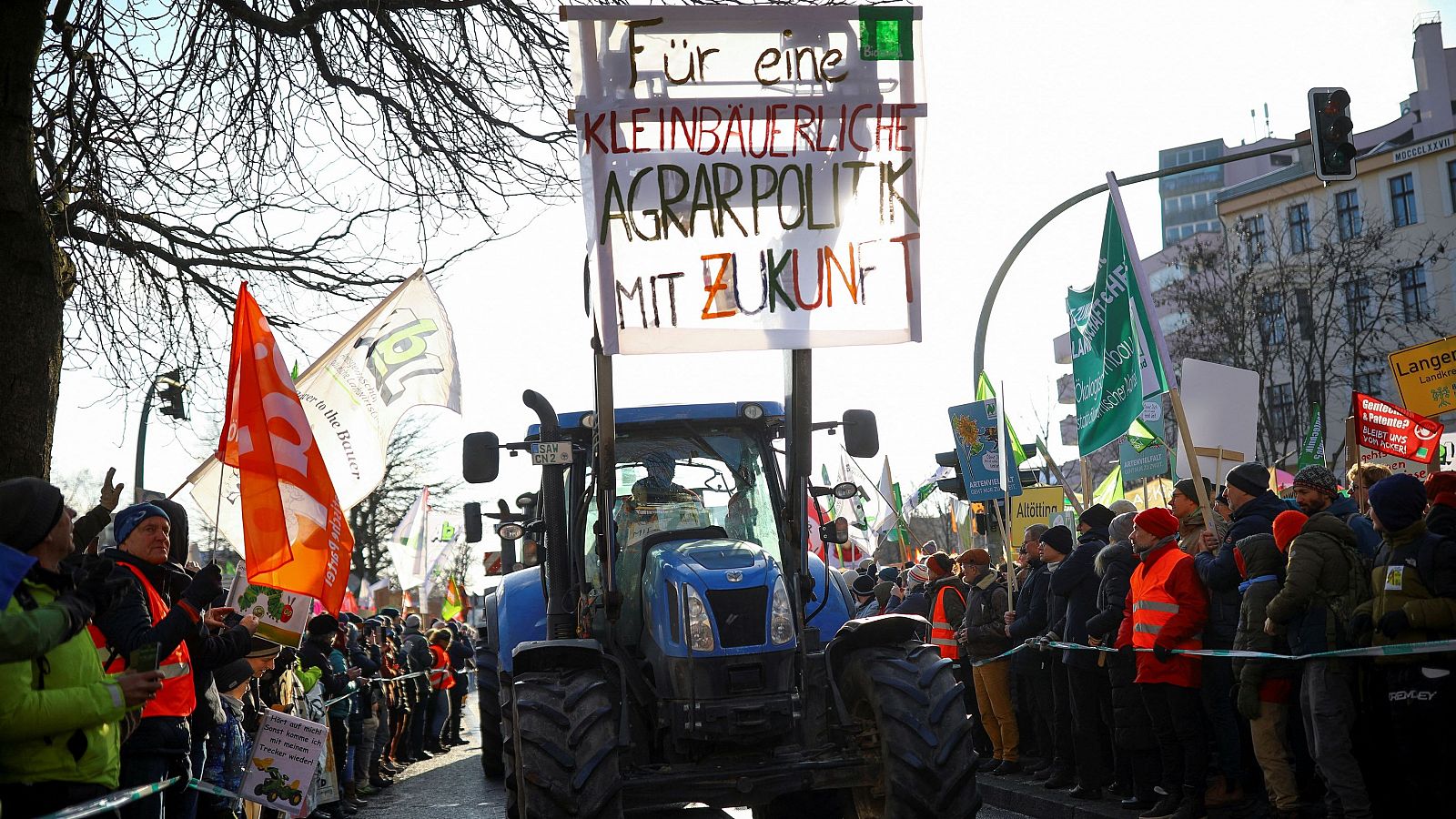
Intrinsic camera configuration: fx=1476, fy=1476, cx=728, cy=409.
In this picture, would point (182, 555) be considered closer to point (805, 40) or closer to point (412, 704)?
point (805, 40)

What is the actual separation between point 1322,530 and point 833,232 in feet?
10.3

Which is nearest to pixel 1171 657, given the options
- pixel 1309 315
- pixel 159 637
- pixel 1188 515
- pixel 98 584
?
pixel 1188 515

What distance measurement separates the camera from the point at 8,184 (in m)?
7.09

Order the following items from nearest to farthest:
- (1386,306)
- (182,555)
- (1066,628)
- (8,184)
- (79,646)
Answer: (79,646) < (8,184) < (182,555) < (1066,628) < (1386,306)

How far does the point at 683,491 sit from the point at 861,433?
1.15 meters

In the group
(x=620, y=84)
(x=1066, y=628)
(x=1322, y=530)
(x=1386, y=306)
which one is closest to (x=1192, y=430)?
(x=1066, y=628)

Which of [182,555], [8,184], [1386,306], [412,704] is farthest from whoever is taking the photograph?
[1386,306]

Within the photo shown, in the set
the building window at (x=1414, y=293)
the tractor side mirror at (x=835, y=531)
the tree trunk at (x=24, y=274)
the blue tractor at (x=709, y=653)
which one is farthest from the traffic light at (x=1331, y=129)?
the building window at (x=1414, y=293)

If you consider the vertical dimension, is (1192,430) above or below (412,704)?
above

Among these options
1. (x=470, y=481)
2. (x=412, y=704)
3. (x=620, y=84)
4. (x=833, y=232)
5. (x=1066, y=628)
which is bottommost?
(x=412, y=704)

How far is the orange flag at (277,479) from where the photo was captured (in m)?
6.92

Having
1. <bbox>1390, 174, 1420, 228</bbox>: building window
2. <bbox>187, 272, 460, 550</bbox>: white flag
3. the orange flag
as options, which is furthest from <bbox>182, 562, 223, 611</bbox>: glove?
<bbox>1390, 174, 1420, 228</bbox>: building window

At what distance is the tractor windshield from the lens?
27.6ft

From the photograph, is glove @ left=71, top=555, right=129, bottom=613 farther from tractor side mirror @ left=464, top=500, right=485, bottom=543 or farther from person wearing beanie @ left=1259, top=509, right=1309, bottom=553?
tractor side mirror @ left=464, top=500, right=485, bottom=543
